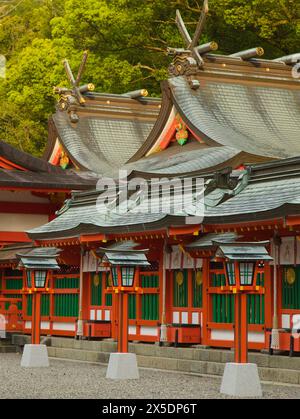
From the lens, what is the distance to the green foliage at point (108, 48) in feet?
160

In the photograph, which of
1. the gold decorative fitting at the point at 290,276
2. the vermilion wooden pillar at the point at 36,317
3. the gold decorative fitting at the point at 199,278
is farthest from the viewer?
the vermilion wooden pillar at the point at 36,317

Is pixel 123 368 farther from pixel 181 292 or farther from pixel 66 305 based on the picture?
pixel 66 305

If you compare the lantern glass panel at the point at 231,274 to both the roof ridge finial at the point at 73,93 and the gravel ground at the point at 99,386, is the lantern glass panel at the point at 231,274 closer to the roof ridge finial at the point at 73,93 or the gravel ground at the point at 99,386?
the gravel ground at the point at 99,386

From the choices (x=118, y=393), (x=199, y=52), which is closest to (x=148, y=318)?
(x=118, y=393)

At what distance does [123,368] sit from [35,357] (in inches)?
165

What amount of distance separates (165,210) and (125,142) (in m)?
18.5

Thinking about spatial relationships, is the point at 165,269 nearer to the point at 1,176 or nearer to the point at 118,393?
the point at 118,393

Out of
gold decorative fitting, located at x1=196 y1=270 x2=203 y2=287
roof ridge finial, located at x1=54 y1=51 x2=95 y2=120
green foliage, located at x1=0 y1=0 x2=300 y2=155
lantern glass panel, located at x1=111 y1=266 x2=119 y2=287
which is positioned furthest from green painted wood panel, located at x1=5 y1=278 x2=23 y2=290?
green foliage, located at x1=0 y1=0 x2=300 y2=155

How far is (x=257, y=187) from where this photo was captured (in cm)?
2267

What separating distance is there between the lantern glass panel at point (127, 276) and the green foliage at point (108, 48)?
91.6 ft

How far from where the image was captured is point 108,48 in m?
50.7

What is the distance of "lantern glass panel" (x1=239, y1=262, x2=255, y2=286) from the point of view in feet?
58.1

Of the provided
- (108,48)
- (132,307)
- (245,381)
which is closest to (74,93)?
(108,48)

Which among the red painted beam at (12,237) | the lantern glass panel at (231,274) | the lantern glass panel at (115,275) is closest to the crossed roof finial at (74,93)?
the red painted beam at (12,237)
